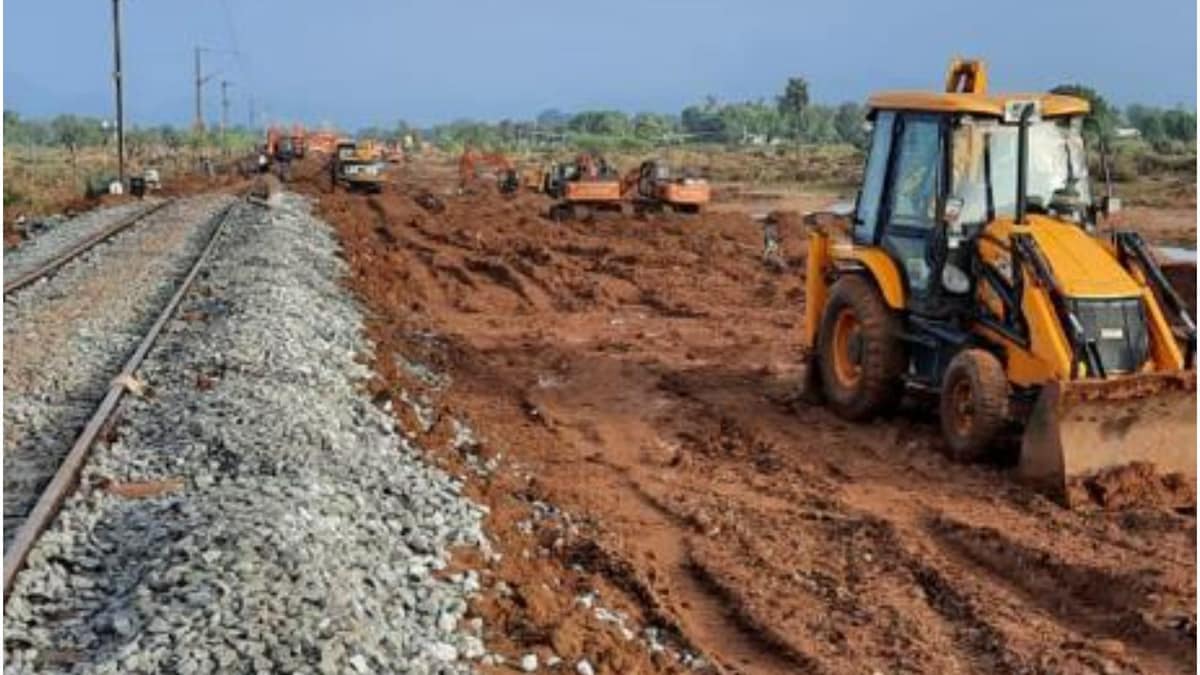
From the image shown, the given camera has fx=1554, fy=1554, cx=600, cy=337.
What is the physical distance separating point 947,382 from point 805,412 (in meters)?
2.41

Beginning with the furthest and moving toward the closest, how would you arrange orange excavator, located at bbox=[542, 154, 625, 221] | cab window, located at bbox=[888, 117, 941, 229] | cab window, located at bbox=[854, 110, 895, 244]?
orange excavator, located at bbox=[542, 154, 625, 221] → cab window, located at bbox=[854, 110, 895, 244] → cab window, located at bbox=[888, 117, 941, 229]

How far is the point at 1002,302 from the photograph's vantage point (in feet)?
36.9

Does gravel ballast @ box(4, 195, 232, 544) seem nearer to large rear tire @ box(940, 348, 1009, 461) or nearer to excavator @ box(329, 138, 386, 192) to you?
large rear tire @ box(940, 348, 1009, 461)

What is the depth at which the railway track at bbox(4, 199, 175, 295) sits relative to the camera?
20.7 meters

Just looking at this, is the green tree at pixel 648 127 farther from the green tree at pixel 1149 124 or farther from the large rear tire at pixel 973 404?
the large rear tire at pixel 973 404

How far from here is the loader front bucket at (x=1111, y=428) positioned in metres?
10.1

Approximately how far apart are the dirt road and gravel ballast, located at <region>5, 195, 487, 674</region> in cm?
41

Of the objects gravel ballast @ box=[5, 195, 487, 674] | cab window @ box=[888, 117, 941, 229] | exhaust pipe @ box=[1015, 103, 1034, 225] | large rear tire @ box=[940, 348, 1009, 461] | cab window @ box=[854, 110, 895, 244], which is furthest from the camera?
cab window @ box=[854, 110, 895, 244]

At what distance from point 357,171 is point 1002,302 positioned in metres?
39.1

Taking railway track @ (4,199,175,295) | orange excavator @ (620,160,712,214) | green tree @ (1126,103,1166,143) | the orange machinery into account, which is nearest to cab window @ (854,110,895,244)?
railway track @ (4,199,175,295)

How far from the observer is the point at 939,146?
1187 cm

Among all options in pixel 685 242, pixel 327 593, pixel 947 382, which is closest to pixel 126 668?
pixel 327 593

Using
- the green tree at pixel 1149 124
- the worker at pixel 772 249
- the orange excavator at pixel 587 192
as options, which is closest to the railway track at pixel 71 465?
the worker at pixel 772 249

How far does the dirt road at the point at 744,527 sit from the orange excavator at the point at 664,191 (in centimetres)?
1823
